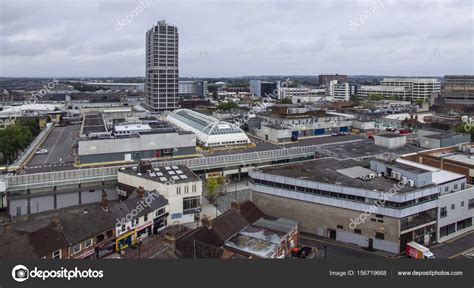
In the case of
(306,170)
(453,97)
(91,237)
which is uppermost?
(453,97)

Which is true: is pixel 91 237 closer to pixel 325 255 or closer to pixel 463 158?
pixel 325 255

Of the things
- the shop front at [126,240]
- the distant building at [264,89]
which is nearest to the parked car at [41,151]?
the shop front at [126,240]

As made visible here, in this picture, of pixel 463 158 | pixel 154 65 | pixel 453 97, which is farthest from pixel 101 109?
pixel 453 97

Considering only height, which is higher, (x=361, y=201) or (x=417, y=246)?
(x=361, y=201)

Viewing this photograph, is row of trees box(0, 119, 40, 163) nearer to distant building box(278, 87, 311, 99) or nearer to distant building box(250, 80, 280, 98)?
distant building box(278, 87, 311, 99)

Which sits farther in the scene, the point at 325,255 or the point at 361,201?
the point at 361,201

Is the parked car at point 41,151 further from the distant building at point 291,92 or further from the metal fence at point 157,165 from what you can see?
the distant building at point 291,92
